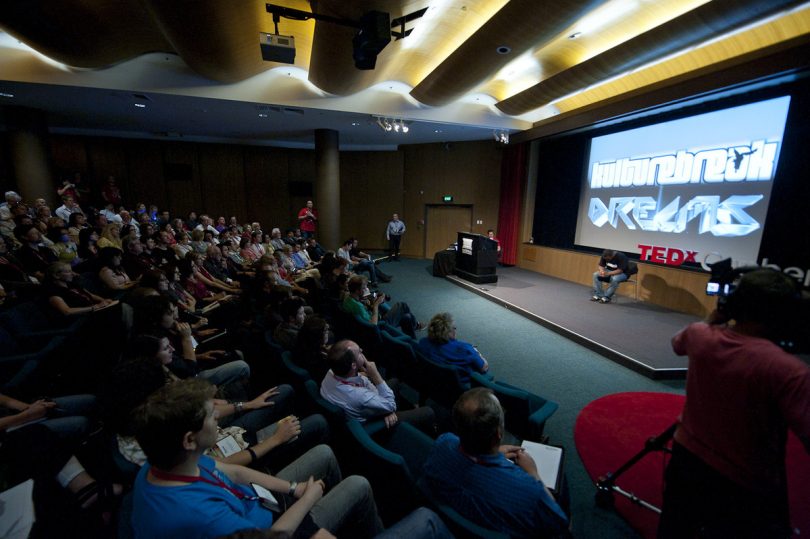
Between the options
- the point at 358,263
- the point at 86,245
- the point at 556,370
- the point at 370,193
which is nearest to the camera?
the point at 556,370

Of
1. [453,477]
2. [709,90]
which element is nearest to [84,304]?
[453,477]

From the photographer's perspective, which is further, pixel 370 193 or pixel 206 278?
pixel 370 193

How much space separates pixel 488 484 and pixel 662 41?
17.5ft

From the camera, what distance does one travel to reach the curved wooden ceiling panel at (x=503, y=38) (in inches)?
144

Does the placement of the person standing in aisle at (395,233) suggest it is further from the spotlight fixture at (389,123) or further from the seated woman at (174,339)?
the seated woman at (174,339)

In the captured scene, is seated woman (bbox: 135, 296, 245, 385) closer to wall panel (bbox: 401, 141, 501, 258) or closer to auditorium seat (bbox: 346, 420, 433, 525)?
auditorium seat (bbox: 346, 420, 433, 525)

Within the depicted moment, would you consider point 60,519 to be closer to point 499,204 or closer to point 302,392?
point 302,392

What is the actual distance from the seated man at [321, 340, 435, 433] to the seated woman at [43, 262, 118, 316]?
8.50 ft

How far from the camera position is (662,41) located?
167 inches

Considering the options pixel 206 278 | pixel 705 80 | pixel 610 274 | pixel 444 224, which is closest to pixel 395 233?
pixel 444 224

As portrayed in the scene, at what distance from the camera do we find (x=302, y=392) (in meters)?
2.34

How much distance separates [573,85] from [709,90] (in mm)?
1772

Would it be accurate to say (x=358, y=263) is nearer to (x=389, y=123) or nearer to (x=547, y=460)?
(x=389, y=123)

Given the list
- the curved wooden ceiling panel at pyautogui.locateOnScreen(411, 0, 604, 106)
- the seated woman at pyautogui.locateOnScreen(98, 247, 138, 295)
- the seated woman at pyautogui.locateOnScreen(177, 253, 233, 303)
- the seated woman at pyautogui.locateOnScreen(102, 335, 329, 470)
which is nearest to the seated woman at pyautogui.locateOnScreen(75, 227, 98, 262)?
the seated woman at pyautogui.locateOnScreen(98, 247, 138, 295)
